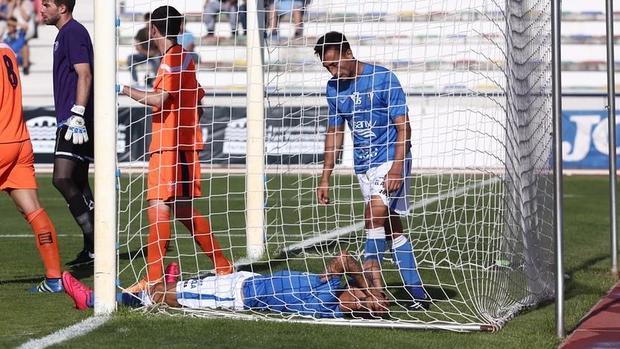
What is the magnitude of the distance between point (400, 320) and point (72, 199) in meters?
3.81

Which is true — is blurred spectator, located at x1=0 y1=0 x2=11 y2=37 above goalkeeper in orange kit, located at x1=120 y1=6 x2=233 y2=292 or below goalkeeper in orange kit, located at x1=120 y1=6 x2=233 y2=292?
above

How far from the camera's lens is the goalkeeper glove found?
9.09m

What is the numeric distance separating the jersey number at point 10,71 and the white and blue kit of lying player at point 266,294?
6.32ft

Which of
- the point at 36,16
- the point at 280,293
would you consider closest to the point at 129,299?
the point at 280,293

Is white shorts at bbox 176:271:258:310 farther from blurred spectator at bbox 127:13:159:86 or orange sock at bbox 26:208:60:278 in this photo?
blurred spectator at bbox 127:13:159:86

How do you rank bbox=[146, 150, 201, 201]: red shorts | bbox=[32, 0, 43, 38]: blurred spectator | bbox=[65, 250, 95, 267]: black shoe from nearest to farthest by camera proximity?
bbox=[146, 150, 201, 201]: red shorts, bbox=[65, 250, 95, 267]: black shoe, bbox=[32, 0, 43, 38]: blurred spectator

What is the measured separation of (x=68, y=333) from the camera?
7141mm

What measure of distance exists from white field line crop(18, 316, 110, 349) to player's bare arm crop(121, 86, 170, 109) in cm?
158

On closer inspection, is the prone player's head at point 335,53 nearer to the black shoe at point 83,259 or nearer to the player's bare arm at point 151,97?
the player's bare arm at point 151,97

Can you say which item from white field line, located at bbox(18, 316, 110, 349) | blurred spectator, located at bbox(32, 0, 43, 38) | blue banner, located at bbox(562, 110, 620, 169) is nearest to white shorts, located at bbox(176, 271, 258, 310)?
white field line, located at bbox(18, 316, 110, 349)

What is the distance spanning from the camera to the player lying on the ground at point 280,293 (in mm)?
7914

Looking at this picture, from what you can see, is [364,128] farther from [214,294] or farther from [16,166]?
[16,166]

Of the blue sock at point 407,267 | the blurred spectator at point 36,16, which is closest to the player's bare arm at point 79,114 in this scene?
the blue sock at point 407,267

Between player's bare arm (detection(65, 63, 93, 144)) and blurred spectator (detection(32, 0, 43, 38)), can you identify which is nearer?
player's bare arm (detection(65, 63, 93, 144))
